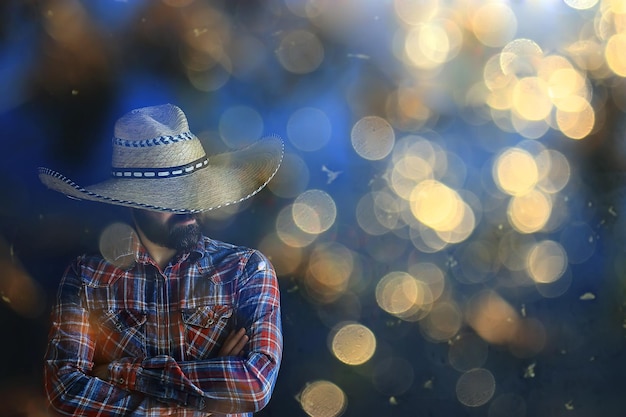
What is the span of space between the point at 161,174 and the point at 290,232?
0.77 metres

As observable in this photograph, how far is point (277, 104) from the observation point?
270cm

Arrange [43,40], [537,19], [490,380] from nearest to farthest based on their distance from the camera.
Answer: [43,40] → [537,19] → [490,380]

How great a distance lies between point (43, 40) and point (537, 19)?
2.15m

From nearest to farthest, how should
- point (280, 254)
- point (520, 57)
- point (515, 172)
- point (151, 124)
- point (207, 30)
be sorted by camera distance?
point (151, 124) < point (207, 30) < point (280, 254) < point (520, 57) < point (515, 172)

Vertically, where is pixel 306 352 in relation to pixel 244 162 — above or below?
below

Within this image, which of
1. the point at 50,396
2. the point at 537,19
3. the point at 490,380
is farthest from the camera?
the point at 490,380

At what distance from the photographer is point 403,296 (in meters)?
2.99

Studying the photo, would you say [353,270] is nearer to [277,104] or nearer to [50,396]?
[277,104]

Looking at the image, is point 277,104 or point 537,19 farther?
point 537,19

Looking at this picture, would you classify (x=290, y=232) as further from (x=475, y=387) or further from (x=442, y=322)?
(x=475, y=387)

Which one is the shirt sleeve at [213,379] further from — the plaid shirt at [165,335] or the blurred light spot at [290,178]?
the blurred light spot at [290,178]

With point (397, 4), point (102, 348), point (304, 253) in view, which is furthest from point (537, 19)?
point (102, 348)

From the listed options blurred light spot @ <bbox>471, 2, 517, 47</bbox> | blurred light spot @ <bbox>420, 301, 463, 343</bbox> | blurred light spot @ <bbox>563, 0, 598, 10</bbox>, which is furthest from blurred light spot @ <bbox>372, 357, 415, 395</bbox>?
blurred light spot @ <bbox>563, 0, 598, 10</bbox>

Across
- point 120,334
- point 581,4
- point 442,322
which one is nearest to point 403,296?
point 442,322
